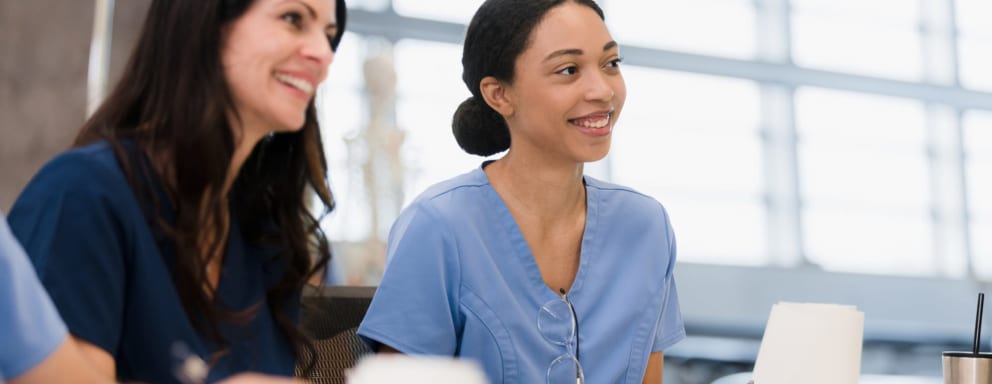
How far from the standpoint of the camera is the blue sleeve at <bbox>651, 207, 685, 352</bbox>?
1.63 metres

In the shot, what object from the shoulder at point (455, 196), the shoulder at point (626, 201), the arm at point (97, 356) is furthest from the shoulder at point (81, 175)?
the shoulder at point (626, 201)

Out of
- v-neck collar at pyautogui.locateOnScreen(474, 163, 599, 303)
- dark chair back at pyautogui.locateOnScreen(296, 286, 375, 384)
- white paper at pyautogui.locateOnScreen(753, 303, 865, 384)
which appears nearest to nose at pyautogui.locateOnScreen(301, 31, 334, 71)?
dark chair back at pyautogui.locateOnScreen(296, 286, 375, 384)

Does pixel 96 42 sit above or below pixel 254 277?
above

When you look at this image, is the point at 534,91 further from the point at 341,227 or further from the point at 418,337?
the point at 341,227

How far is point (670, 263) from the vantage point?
1697 mm

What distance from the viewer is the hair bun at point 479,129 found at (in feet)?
5.90

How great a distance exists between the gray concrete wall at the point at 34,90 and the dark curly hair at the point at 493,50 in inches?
25.6

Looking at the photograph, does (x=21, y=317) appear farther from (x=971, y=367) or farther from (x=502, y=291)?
(x=971, y=367)

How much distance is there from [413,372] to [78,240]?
16.5 inches

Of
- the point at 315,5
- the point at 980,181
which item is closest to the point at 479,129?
the point at 315,5

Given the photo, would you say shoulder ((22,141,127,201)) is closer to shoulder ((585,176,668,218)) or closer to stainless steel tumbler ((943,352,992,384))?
shoulder ((585,176,668,218))

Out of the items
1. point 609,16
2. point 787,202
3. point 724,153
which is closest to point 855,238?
point 787,202

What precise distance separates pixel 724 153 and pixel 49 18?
4.34m

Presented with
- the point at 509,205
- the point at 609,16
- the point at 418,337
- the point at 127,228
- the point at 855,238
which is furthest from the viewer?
the point at 855,238
